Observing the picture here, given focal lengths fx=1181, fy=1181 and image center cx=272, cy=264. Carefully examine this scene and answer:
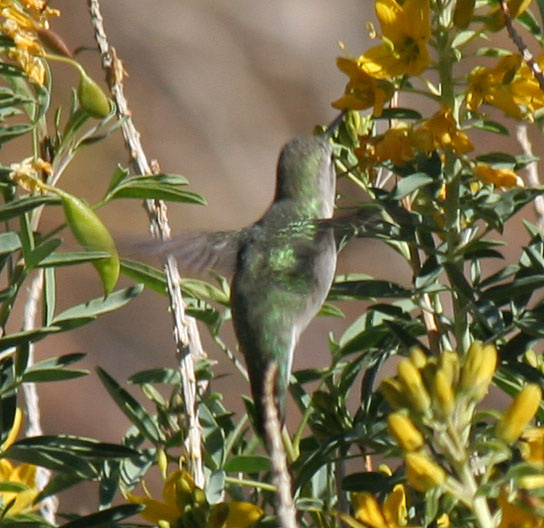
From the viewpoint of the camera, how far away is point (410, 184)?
53.3 inches

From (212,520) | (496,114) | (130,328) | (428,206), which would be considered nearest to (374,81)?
(428,206)

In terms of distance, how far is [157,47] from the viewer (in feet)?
15.9

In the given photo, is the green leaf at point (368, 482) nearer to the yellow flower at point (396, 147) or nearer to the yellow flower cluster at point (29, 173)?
the yellow flower at point (396, 147)

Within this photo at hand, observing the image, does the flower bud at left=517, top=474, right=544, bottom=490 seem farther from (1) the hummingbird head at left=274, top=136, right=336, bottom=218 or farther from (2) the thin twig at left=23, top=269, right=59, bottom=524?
(1) the hummingbird head at left=274, top=136, right=336, bottom=218

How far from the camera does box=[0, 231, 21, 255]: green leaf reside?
1.45 m

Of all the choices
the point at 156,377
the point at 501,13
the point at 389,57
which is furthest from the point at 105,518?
the point at 501,13

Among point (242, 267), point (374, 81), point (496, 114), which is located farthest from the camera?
point (496, 114)

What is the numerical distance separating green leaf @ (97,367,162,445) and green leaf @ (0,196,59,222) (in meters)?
0.27

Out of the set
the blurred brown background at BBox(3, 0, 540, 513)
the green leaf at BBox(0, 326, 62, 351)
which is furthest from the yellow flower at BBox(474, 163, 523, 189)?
the blurred brown background at BBox(3, 0, 540, 513)

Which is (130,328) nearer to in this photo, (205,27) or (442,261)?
(205,27)

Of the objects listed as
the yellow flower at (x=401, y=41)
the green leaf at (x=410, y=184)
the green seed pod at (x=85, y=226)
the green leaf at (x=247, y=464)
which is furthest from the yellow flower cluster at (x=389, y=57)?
the green leaf at (x=247, y=464)

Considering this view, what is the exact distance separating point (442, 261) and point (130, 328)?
3.43 meters

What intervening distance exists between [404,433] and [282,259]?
778 mm

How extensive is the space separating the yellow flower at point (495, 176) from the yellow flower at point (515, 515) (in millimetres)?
483
